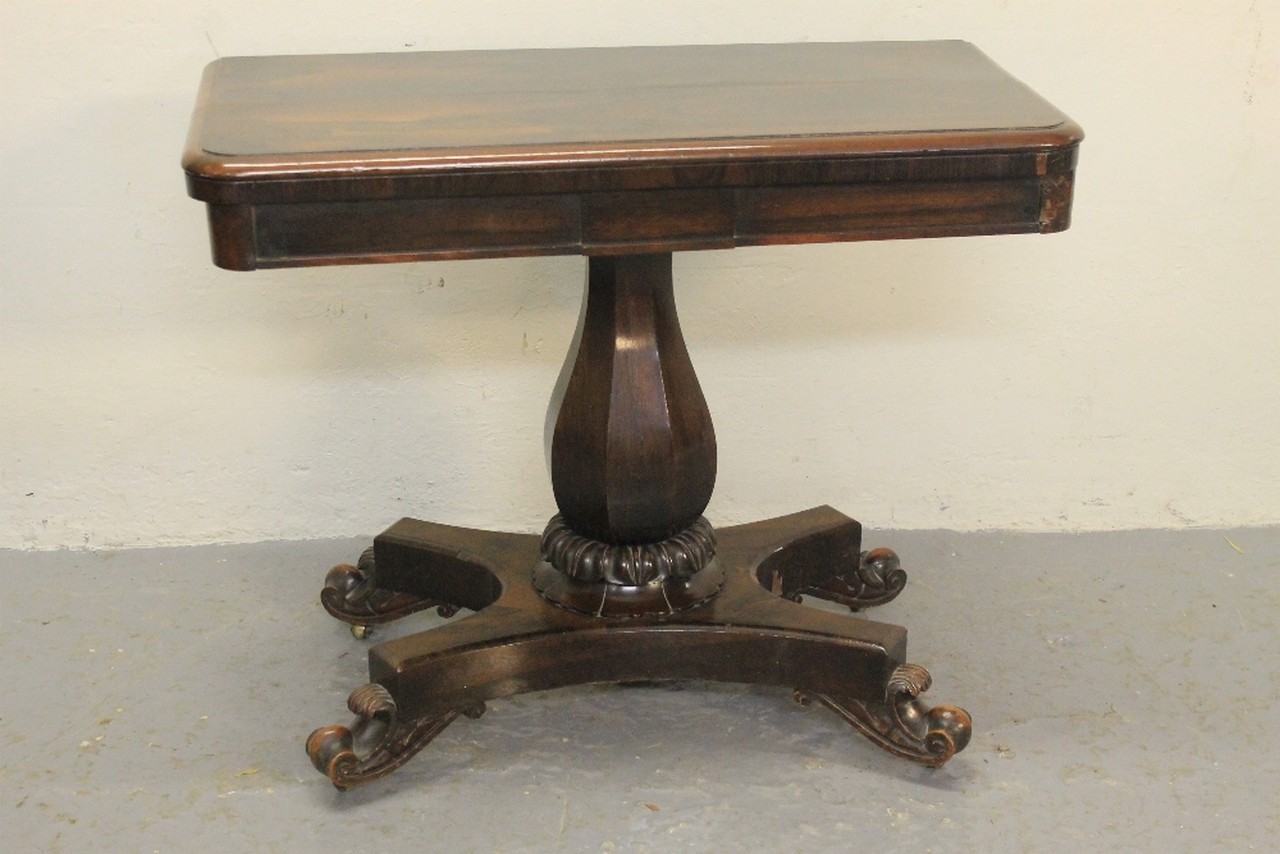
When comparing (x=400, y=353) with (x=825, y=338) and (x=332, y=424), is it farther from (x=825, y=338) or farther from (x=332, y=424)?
(x=825, y=338)

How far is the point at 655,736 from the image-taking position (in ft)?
7.09

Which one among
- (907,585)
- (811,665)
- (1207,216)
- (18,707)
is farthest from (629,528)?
(1207,216)

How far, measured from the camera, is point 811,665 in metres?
2.10

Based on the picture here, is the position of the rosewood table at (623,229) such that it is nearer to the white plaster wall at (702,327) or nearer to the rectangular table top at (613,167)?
the rectangular table top at (613,167)

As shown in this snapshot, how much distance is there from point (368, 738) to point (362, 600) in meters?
0.41

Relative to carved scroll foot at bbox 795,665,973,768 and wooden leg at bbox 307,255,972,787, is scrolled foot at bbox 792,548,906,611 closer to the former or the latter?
wooden leg at bbox 307,255,972,787

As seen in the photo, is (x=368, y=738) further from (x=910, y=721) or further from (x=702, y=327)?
(x=702, y=327)

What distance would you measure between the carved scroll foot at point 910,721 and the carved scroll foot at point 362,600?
67 cm

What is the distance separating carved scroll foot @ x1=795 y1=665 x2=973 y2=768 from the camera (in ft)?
6.69

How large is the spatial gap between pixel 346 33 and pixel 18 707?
1097 mm

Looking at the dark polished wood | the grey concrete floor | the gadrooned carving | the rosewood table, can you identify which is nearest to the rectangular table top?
the rosewood table

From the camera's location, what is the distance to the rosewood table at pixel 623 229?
1678mm

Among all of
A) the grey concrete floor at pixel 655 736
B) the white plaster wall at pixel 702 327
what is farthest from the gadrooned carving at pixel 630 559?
the white plaster wall at pixel 702 327

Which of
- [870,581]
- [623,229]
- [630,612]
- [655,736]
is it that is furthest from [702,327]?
[623,229]
